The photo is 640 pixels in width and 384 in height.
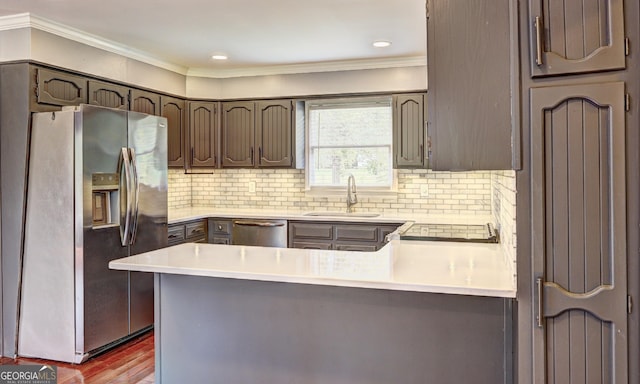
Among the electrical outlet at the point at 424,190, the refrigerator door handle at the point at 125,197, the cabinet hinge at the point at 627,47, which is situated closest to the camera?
the cabinet hinge at the point at 627,47

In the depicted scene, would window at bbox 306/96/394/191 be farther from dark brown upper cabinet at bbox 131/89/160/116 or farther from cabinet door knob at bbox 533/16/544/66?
cabinet door knob at bbox 533/16/544/66

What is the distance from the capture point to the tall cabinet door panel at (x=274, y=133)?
4.85m

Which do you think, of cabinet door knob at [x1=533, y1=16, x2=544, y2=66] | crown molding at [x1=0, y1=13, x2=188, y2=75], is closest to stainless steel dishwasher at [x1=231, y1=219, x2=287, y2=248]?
crown molding at [x1=0, y1=13, x2=188, y2=75]

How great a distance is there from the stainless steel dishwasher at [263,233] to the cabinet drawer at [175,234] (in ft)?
1.85

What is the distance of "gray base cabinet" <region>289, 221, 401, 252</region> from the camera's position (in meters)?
4.23

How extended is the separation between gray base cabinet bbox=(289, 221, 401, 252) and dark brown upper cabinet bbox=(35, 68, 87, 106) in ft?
6.93

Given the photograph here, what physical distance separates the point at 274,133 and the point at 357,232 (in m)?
1.42

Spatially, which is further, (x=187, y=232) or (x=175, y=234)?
(x=187, y=232)

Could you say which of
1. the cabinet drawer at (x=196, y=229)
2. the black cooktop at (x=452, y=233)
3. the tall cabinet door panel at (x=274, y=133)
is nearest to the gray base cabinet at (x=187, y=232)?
the cabinet drawer at (x=196, y=229)

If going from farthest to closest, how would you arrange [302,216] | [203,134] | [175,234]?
1. [203,134]
2. [302,216]
3. [175,234]

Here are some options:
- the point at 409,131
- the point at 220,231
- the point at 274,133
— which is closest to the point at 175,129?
the point at 274,133

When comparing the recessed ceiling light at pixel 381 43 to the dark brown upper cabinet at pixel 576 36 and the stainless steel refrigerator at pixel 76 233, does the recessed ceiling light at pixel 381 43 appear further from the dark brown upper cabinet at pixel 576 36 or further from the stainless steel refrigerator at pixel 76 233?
the dark brown upper cabinet at pixel 576 36

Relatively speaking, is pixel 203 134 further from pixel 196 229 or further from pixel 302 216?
pixel 302 216

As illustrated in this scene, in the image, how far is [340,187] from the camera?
16.2 ft
